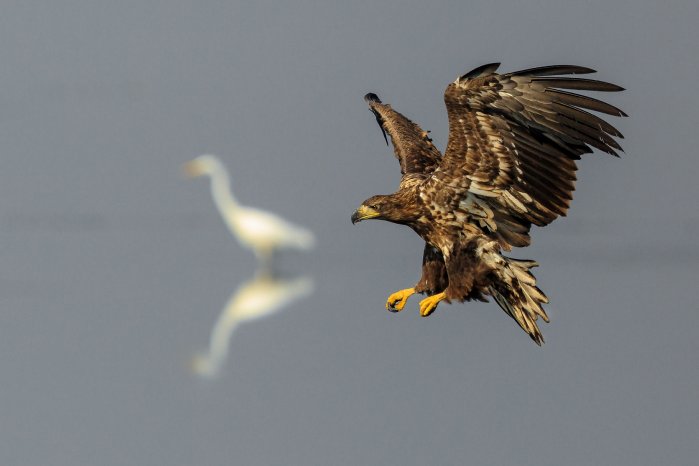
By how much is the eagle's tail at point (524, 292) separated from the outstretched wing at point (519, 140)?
0.33 meters

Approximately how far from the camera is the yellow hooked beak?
19.2 m

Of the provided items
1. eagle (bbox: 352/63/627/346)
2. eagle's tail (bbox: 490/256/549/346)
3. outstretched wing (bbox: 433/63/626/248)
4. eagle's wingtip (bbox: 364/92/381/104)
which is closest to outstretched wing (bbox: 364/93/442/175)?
eagle's wingtip (bbox: 364/92/381/104)

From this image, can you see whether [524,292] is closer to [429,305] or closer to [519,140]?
[429,305]

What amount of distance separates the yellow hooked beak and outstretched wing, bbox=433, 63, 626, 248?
0.85 meters

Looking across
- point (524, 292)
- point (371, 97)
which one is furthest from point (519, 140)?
point (371, 97)

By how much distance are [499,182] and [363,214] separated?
1.72m

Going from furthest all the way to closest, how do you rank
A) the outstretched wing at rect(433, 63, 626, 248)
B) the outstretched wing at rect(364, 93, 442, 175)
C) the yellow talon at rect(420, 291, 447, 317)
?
the outstretched wing at rect(364, 93, 442, 175), the yellow talon at rect(420, 291, 447, 317), the outstretched wing at rect(433, 63, 626, 248)

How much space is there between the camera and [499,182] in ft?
60.9

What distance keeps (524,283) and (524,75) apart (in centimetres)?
233

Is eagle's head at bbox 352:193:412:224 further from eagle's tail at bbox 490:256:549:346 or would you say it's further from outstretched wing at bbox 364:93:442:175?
eagle's tail at bbox 490:256:549:346

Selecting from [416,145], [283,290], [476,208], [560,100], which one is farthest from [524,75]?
[283,290]

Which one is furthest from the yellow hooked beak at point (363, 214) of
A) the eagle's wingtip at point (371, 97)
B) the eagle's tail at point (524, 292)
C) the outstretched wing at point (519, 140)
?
the eagle's wingtip at point (371, 97)

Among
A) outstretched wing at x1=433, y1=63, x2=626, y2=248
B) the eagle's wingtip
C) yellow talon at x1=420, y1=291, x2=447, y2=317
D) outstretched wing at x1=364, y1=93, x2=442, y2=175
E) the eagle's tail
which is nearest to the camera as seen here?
outstretched wing at x1=433, y1=63, x2=626, y2=248

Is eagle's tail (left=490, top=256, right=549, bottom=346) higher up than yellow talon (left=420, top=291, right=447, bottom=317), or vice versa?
yellow talon (left=420, top=291, right=447, bottom=317)
